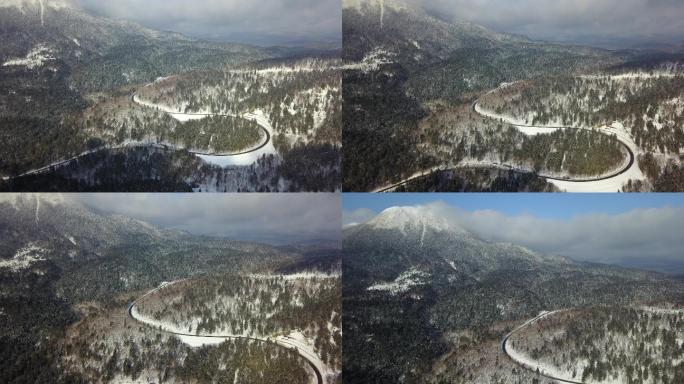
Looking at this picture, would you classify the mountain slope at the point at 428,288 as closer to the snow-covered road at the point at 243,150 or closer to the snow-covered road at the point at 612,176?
the snow-covered road at the point at 612,176

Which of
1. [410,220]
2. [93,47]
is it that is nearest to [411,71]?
[410,220]

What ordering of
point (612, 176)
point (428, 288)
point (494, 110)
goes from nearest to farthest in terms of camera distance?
1. point (612, 176)
2. point (494, 110)
3. point (428, 288)

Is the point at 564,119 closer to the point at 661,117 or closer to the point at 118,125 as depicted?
the point at 661,117

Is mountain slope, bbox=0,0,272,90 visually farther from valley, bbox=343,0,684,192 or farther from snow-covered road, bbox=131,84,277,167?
valley, bbox=343,0,684,192

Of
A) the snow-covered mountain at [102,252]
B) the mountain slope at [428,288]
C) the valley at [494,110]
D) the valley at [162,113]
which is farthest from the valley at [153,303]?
the valley at [494,110]

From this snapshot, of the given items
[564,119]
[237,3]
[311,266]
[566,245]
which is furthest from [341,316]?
[237,3]

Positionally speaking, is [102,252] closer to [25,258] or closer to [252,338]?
[25,258]

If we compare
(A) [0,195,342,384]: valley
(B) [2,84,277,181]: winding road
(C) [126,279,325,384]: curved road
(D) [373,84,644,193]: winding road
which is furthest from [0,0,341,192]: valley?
(D) [373,84,644,193]: winding road
